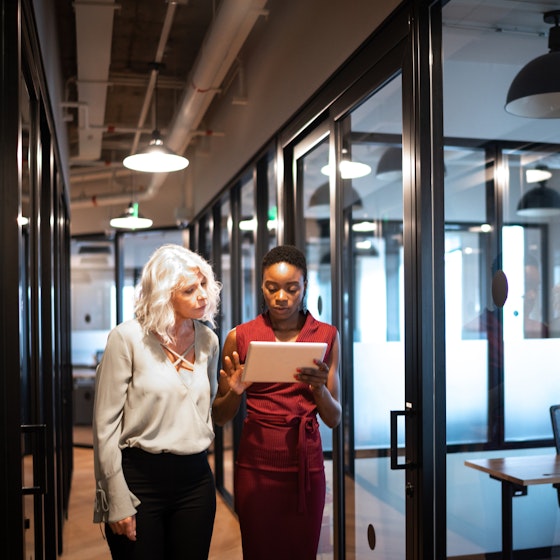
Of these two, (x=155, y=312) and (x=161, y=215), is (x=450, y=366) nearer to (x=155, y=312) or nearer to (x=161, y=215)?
(x=155, y=312)

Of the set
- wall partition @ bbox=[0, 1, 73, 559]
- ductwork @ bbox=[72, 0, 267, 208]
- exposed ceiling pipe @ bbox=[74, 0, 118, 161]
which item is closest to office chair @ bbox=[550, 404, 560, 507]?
wall partition @ bbox=[0, 1, 73, 559]

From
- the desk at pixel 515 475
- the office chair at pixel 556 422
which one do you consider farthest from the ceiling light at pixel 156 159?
the office chair at pixel 556 422

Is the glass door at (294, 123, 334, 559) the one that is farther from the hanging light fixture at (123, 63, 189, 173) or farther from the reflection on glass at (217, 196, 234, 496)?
the reflection on glass at (217, 196, 234, 496)

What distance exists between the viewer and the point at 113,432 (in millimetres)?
2305

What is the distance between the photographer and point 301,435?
8.62 ft

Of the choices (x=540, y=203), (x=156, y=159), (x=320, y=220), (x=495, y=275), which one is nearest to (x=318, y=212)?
(x=320, y=220)

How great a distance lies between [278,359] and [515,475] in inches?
32.2

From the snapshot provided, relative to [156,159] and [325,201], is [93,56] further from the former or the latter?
[325,201]

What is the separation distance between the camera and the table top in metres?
2.01

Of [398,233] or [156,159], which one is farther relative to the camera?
[156,159]

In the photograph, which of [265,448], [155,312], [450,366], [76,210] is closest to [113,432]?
[155,312]

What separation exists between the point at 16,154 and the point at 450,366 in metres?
1.54

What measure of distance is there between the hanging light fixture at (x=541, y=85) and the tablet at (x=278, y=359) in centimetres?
97

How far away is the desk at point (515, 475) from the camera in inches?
79.4
